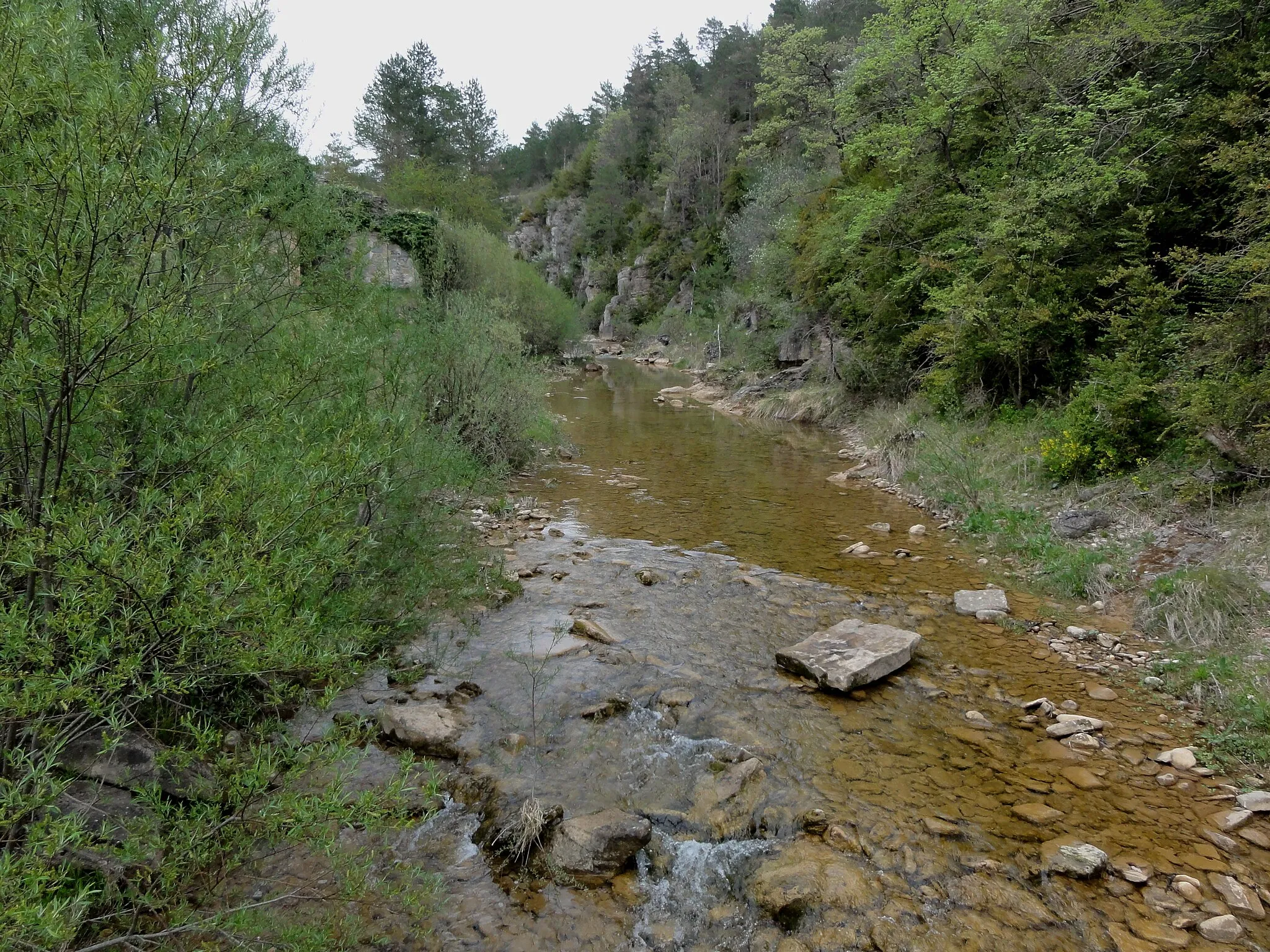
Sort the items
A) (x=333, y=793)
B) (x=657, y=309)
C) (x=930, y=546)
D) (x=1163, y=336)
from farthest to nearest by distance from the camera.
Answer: (x=657, y=309)
(x=930, y=546)
(x=1163, y=336)
(x=333, y=793)

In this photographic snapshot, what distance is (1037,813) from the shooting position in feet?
13.4

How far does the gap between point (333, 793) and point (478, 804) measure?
1.91m

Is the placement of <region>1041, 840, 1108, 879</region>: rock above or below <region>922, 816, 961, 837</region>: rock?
below

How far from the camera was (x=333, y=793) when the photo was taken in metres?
2.49

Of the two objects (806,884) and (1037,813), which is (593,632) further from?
(1037,813)

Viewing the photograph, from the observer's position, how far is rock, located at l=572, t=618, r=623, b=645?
20.9 feet

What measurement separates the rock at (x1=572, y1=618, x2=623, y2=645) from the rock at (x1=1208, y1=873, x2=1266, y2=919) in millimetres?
4444

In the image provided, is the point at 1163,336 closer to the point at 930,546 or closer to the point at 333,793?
the point at 930,546

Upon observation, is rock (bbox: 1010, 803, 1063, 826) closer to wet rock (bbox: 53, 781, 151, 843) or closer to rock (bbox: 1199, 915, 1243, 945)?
rock (bbox: 1199, 915, 1243, 945)

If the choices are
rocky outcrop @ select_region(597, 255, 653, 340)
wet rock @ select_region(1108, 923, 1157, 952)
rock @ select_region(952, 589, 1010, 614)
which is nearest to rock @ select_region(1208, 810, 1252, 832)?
wet rock @ select_region(1108, 923, 1157, 952)

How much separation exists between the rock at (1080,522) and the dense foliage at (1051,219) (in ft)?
3.16

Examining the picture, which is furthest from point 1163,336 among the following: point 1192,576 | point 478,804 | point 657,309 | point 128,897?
point 657,309

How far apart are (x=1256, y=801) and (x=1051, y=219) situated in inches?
376

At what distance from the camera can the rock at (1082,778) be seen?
170 inches
